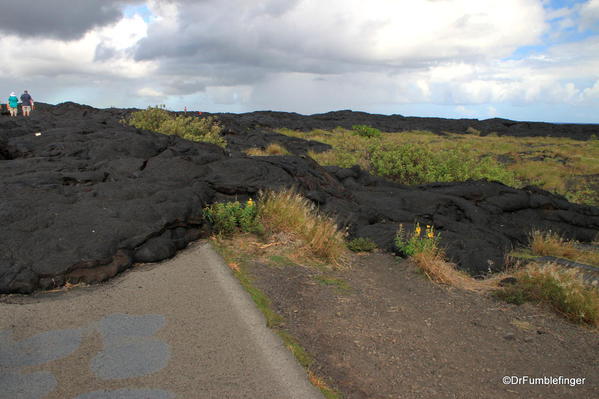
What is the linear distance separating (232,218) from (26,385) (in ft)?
13.9

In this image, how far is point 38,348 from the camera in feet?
12.6

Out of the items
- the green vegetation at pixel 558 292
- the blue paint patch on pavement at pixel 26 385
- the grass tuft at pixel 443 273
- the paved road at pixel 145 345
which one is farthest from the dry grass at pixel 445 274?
the blue paint patch on pavement at pixel 26 385

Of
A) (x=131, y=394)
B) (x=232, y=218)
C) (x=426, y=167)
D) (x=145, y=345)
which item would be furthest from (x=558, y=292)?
(x=426, y=167)

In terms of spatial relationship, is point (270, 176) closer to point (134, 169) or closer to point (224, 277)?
point (134, 169)

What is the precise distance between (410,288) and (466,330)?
1311 mm

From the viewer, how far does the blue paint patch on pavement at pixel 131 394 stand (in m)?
3.22

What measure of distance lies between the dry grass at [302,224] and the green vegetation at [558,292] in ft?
8.10

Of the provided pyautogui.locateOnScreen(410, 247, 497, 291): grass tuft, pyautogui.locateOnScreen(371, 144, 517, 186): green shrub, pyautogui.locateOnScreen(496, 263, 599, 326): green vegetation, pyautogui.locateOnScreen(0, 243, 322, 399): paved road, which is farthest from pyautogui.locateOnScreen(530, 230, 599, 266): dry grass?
pyautogui.locateOnScreen(371, 144, 517, 186): green shrub

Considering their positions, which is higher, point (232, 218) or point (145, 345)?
point (232, 218)

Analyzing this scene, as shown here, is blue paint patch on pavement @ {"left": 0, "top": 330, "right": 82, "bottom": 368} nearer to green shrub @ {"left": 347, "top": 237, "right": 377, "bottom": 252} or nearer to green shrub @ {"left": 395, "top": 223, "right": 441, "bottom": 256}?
green shrub @ {"left": 347, "top": 237, "right": 377, "bottom": 252}

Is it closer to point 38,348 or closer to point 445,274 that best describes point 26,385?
point 38,348

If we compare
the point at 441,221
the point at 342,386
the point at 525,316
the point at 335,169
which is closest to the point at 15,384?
the point at 342,386

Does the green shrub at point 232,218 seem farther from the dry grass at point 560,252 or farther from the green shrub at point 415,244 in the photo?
the dry grass at point 560,252

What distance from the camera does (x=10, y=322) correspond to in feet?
14.0
